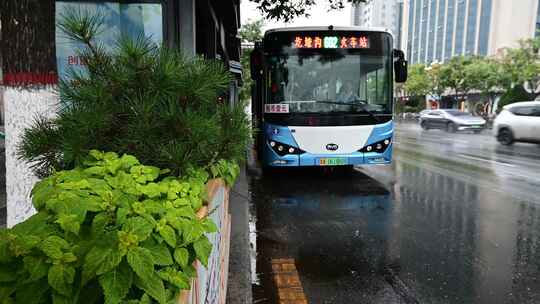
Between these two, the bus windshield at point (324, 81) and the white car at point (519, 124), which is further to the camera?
the white car at point (519, 124)

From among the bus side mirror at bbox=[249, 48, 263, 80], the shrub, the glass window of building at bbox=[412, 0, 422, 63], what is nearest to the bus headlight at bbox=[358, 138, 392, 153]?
the bus side mirror at bbox=[249, 48, 263, 80]

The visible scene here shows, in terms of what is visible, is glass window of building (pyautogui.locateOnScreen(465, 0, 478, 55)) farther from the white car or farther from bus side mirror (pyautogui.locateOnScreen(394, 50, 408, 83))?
bus side mirror (pyautogui.locateOnScreen(394, 50, 408, 83))

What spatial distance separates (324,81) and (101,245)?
7.22m

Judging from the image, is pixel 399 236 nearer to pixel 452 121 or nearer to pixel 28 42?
pixel 28 42

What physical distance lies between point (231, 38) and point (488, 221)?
13167mm

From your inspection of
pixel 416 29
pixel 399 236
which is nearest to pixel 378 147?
pixel 399 236

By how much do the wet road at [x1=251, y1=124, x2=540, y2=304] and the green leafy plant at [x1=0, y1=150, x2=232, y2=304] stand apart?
2.20 meters

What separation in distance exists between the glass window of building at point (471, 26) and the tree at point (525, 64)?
5099 centimetres

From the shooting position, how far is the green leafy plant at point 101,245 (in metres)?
1.24

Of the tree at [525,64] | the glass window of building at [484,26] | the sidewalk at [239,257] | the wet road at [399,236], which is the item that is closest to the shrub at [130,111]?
the sidewalk at [239,257]

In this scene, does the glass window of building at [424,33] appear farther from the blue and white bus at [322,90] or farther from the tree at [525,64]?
the blue and white bus at [322,90]

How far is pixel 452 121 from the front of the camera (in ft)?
84.9

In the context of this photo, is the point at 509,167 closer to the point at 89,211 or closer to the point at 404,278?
the point at 404,278

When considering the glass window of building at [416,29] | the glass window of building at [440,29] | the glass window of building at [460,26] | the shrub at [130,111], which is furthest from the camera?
the glass window of building at [416,29]
